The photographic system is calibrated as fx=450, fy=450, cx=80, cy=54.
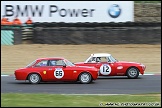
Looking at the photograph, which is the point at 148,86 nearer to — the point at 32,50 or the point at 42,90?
the point at 42,90

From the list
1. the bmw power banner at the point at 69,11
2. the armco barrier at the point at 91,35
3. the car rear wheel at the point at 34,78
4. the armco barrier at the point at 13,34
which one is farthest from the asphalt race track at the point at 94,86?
the bmw power banner at the point at 69,11

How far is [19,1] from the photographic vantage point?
106 feet

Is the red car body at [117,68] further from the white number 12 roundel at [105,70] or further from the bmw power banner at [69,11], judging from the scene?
the bmw power banner at [69,11]

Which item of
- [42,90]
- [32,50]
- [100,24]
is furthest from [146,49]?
[42,90]

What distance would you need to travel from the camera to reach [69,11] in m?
32.9

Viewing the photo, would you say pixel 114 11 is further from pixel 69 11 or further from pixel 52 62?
pixel 52 62

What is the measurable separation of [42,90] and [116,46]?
14.4 m

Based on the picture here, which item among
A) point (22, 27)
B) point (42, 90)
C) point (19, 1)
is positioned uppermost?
point (19, 1)

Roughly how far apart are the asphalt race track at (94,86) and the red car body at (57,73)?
220mm

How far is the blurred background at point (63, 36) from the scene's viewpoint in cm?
2629

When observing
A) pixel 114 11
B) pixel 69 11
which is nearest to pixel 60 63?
pixel 69 11

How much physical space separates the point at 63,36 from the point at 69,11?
16.9 ft

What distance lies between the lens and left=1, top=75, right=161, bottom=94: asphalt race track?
46.1 ft

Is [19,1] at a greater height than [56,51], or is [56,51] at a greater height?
[19,1]
